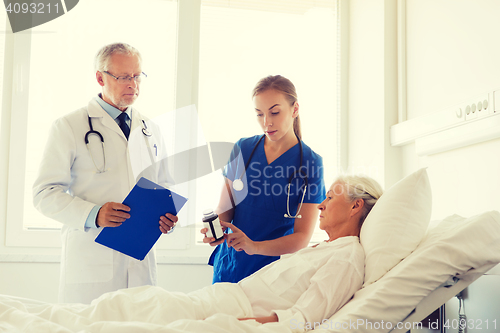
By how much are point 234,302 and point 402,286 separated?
1.74 ft

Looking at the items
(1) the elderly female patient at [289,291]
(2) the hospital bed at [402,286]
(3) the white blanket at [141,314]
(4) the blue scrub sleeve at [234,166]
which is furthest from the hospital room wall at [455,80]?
(4) the blue scrub sleeve at [234,166]

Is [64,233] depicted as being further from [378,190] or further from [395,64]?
[395,64]

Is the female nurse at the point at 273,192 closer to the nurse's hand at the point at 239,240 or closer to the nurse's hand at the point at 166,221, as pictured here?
the nurse's hand at the point at 239,240

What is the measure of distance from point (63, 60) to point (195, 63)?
86 cm

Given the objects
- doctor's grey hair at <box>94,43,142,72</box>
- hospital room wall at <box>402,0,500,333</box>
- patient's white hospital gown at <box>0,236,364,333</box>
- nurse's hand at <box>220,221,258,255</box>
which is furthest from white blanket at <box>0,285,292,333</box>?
doctor's grey hair at <box>94,43,142,72</box>

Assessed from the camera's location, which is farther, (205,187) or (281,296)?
(205,187)

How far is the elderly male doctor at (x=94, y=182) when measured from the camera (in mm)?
1648

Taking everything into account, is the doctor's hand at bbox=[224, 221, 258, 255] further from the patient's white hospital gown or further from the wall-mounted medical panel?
the wall-mounted medical panel

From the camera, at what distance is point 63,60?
105 inches

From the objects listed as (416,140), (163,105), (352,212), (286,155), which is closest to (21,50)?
(163,105)

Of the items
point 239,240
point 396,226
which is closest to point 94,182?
point 239,240

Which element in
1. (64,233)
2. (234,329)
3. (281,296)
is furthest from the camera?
(64,233)

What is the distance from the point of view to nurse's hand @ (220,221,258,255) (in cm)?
158

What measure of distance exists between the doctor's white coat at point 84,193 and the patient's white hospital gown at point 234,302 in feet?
1.24
